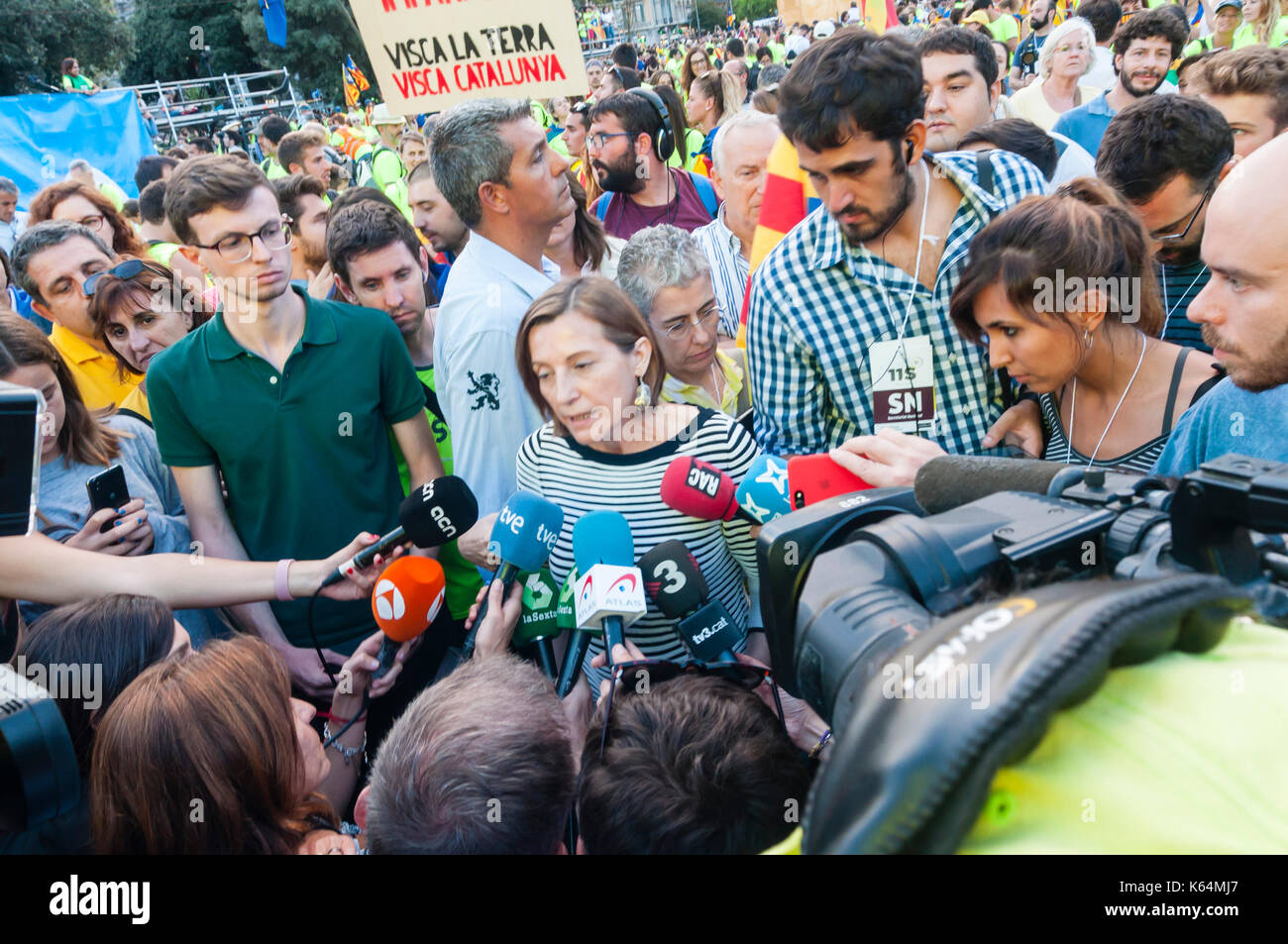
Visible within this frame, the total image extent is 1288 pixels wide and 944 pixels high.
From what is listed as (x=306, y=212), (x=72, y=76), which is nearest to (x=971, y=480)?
(x=306, y=212)

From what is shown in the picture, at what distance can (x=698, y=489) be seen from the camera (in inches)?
76.8

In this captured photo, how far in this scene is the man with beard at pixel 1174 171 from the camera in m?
2.50

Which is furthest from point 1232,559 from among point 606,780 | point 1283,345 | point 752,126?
point 752,126

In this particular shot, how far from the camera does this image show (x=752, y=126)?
3.81 metres

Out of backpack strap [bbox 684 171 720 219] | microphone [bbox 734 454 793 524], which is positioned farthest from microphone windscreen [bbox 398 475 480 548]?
backpack strap [bbox 684 171 720 219]

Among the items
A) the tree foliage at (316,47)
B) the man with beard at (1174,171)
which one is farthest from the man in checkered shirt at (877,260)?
the tree foliage at (316,47)

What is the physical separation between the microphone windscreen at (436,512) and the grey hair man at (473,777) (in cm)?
68

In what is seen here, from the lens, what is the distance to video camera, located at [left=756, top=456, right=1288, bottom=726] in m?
0.74

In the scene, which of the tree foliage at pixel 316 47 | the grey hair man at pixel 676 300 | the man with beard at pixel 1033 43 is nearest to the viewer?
the grey hair man at pixel 676 300

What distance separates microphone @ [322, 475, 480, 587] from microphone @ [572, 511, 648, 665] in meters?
0.40

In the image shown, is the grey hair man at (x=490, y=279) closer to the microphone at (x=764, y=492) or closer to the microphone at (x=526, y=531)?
the microphone at (x=526, y=531)

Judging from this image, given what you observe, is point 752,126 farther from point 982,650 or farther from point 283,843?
point 982,650

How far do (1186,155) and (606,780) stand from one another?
2.46m

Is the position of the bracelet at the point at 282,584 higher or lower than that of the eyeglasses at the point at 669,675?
higher
